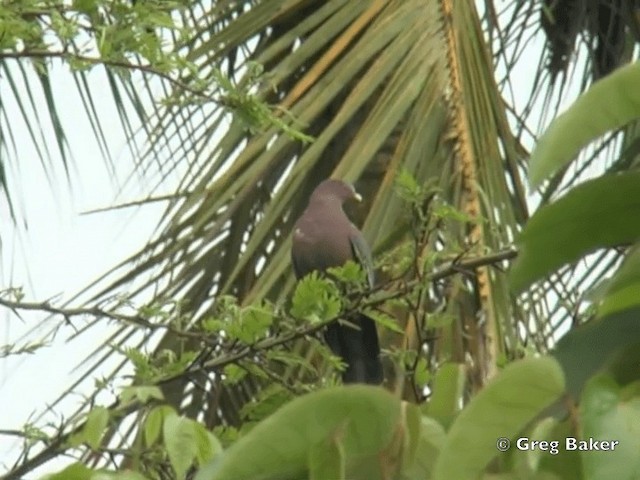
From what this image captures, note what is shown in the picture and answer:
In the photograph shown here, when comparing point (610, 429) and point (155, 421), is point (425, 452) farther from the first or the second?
point (155, 421)

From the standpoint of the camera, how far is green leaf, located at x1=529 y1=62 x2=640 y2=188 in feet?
2.78

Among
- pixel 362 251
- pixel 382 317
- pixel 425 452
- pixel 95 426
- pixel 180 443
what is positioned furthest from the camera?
pixel 362 251

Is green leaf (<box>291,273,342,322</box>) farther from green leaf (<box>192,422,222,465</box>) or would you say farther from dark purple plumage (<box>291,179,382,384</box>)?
green leaf (<box>192,422,222,465</box>)

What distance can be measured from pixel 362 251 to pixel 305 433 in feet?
6.63

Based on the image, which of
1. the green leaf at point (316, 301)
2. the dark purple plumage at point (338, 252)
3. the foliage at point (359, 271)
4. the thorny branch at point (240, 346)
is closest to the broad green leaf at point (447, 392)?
the foliage at point (359, 271)

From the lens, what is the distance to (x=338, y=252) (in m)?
3.43

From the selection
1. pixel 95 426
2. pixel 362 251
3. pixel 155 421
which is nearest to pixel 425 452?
pixel 155 421

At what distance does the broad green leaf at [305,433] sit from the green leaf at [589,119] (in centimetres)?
16

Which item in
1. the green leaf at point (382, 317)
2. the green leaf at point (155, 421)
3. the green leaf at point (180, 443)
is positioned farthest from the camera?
the green leaf at point (382, 317)

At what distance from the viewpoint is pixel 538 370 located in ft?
2.64

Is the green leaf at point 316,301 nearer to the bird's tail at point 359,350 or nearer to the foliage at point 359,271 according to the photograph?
the foliage at point 359,271

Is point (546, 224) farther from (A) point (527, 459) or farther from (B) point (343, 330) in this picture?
(B) point (343, 330)

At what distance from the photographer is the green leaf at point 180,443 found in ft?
4.25

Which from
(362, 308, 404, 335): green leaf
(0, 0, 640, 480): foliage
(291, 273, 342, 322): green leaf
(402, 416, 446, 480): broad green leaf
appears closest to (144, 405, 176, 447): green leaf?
(0, 0, 640, 480): foliage
